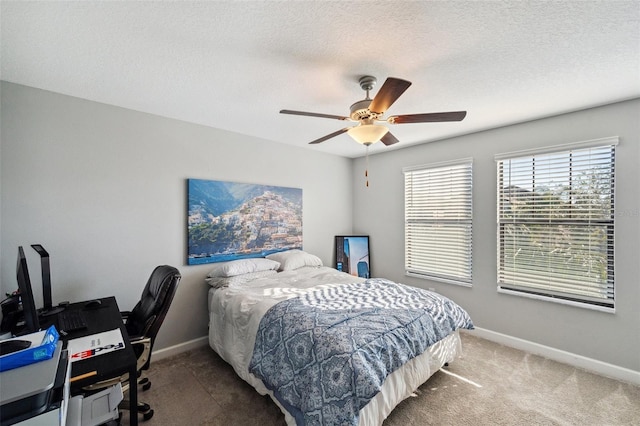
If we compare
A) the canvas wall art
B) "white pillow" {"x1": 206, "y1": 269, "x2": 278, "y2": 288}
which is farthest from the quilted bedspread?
the canvas wall art

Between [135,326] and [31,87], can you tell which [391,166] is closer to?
[135,326]

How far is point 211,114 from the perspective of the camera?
9.32 ft

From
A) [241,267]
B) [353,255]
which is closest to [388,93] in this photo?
[241,267]

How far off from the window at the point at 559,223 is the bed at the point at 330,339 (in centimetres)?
115

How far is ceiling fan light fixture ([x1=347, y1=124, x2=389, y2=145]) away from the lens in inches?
81.3

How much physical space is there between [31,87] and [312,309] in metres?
3.00

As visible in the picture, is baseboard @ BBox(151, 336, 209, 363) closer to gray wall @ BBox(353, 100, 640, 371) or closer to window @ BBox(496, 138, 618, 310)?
gray wall @ BBox(353, 100, 640, 371)

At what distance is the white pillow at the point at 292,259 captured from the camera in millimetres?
3511

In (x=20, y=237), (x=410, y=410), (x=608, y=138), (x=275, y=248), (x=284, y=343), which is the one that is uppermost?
(x=608, y=138)

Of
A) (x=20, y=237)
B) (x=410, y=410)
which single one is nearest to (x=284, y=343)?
(x=410, y=410)

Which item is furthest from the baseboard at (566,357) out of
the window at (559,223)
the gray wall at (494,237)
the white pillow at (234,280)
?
the white pillow at (234,280)

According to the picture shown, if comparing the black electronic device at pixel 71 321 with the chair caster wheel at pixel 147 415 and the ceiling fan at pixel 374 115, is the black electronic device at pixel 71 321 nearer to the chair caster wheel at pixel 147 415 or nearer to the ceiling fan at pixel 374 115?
the chair caster wheel at pixel 147 415

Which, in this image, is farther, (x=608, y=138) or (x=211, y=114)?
(x=211, y=114)

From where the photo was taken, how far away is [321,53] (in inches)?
70.2
